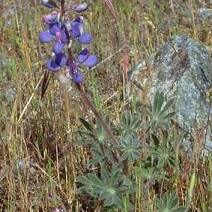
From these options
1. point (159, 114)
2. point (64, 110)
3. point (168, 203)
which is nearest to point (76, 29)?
point (159, 114)

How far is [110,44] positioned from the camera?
3891 millimetres

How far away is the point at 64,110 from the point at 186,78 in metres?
0.53

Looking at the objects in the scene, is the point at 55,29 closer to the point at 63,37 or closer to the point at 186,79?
the point at 63,37

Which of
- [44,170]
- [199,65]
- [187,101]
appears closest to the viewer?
[44,170]

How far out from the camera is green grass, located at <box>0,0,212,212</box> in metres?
2.53

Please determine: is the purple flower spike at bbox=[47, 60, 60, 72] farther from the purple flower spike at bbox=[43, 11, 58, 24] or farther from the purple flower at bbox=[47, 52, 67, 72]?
the purple flower spike at bbox=[43, 11, 58, 24]

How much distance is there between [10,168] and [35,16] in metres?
1.78

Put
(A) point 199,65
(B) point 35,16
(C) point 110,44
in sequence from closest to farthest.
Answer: (A) point 199,65
(C) point 110,44
(B) point 35,16

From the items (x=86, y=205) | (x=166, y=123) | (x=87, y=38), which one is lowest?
(x=86, y=205)

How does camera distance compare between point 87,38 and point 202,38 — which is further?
point 202,38

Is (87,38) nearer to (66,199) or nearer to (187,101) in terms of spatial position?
(66,199)

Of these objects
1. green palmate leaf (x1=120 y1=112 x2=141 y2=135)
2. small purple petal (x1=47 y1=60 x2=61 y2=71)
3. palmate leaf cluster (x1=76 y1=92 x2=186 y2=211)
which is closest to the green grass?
palmate leaf cluster (x1=76 y1=92 x2=186 y2=211)

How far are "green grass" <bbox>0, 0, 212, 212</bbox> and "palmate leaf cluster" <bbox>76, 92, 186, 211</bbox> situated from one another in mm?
44

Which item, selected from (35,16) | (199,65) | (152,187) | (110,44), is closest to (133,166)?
(152,187)
